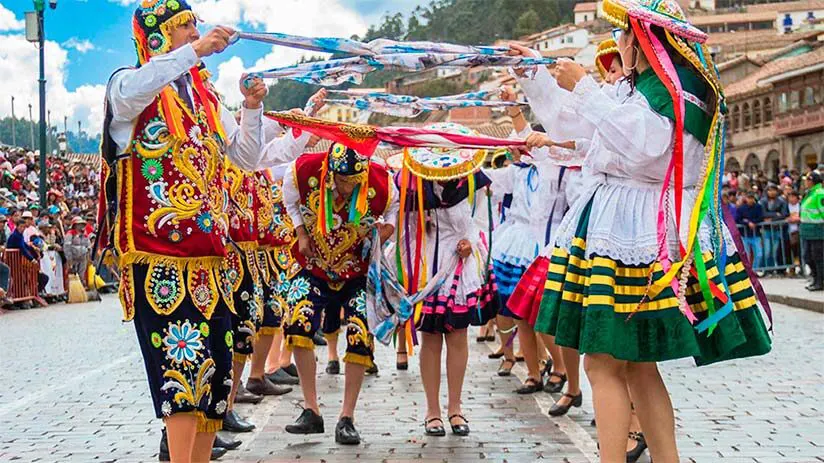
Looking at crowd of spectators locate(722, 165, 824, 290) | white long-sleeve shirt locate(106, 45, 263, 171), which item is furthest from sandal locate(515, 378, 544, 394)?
crowd of spectators locate(722, 165, 824, 290)

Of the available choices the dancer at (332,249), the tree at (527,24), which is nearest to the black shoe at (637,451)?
the dancer at (332,249)

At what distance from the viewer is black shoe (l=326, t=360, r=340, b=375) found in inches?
400

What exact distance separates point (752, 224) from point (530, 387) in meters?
15.9

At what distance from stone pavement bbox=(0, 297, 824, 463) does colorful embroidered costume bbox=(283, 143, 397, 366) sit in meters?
0.74

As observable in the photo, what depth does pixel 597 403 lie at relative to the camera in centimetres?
452

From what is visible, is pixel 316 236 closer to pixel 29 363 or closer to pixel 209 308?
pixel 209 308

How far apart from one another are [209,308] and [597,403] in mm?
1828

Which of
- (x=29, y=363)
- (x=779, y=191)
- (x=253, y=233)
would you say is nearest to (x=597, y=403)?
(x=253, y=233)

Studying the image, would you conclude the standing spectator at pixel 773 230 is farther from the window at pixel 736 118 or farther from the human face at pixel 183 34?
the window at pixel 736 118

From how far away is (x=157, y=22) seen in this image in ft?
16.3

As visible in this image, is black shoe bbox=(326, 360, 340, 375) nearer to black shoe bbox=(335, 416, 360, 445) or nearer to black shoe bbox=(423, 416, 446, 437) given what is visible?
black shoe bbox=(423, 416, 446, 437)

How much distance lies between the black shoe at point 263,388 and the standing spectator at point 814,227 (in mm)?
12304

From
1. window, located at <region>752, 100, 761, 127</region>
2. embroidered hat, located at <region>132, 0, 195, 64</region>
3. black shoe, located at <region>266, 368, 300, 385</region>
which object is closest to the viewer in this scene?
embroidered hat, located at <region>132, 0, 195, 64</region>

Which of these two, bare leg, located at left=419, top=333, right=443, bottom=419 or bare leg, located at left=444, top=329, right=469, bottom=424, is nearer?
bare leg, located at left=419, top=333, right=443, bottom=419
